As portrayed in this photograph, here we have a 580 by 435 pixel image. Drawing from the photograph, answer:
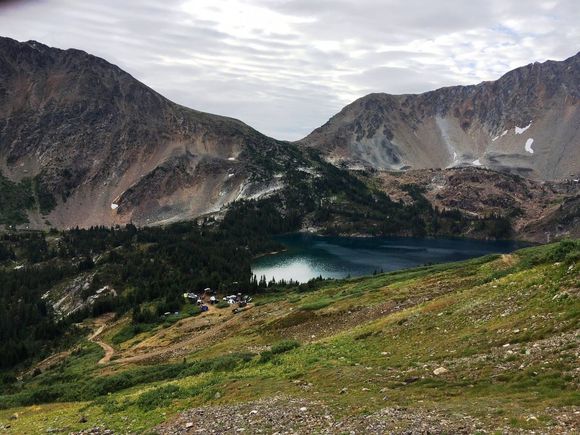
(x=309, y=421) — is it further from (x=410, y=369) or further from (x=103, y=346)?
(x=103, y=346)

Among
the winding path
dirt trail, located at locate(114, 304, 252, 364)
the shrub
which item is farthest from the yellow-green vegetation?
the winding path

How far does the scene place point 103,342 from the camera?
313ft

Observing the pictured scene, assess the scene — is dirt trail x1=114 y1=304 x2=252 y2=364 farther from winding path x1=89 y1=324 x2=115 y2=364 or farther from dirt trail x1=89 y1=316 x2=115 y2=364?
dirt trail x1=89 y1=316 x2=115 y2=364

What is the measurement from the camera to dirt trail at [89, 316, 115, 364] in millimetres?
74775


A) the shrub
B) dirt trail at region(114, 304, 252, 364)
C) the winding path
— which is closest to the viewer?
the shrub

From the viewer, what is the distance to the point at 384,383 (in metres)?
24.2

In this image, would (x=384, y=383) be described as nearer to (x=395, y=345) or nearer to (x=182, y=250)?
(x=395, y=345)

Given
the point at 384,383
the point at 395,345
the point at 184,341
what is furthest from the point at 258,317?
the point at 384,383

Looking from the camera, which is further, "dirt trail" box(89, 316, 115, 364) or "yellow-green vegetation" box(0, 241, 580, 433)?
"dirt trail" box(89, 316, 115, 364)

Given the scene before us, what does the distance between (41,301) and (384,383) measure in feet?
491

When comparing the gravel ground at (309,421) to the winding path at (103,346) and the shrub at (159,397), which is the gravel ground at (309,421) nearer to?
the shrub at (159,397)

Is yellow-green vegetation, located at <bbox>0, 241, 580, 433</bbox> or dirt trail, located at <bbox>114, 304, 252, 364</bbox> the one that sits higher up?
yellow-green vegetation, located at <bbox>0, 241, 580, 433</bbox>

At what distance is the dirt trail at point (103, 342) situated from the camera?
7478 cm

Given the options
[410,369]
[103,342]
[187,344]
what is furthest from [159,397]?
[103,342]
